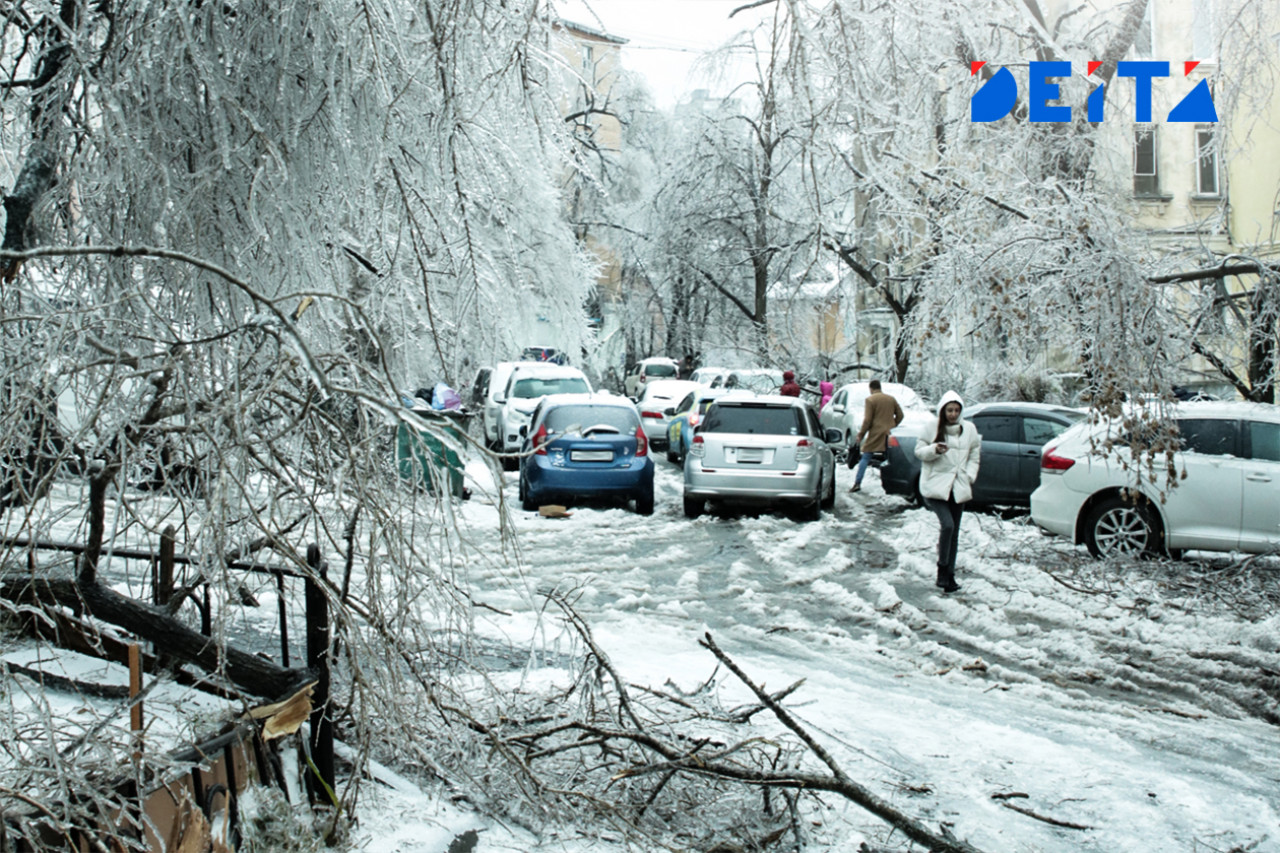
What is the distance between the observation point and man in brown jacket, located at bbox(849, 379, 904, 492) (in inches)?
623

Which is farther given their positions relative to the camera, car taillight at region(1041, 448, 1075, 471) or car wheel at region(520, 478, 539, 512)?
car wheel at region(520, 478, 539, 512)

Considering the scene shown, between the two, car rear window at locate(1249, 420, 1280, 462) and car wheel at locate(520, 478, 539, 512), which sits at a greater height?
car rear window at locate(1249, 420, 1280, 462)

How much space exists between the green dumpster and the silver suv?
10176mm

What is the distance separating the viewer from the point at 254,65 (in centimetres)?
371

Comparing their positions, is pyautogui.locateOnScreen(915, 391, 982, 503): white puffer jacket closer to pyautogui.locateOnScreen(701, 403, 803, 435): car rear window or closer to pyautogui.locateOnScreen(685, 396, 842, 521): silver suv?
pyautogui.locateOnScreen(685, 396, 842, 521): silver suv

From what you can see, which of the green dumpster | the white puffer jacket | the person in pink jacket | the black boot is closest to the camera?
the green dumpster

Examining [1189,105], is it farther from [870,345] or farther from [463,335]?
[870,345]

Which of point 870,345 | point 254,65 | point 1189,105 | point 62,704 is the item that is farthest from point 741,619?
point 870,345

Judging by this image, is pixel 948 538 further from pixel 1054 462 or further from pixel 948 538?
pixel 1054 462

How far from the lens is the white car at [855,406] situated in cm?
1925

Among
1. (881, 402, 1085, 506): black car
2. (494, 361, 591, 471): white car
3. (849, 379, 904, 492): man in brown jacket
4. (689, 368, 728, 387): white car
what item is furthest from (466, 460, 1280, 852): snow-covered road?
(689, 368, 728, 387): white car

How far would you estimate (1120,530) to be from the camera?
404 inches

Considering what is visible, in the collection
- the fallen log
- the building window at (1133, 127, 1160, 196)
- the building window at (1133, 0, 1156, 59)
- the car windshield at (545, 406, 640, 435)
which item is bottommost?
the fallen log

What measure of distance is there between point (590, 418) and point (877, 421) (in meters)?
4.41
